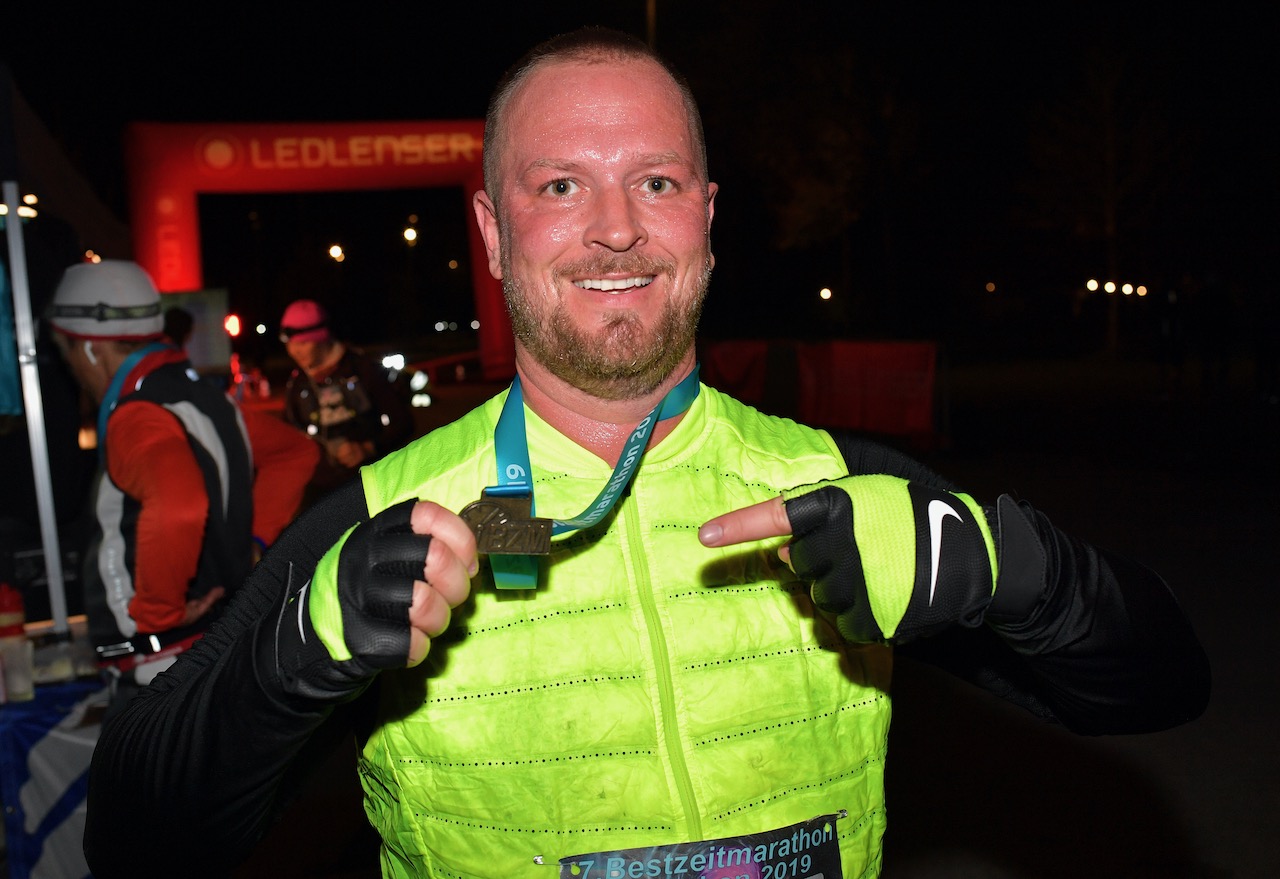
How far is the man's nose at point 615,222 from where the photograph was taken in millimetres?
1765

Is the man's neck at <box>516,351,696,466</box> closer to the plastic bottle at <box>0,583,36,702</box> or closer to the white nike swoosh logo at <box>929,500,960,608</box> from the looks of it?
the white nike swoosh logo at <box>929,500,960,608</box>

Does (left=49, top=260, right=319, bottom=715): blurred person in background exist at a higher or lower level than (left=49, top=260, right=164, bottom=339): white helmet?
lower

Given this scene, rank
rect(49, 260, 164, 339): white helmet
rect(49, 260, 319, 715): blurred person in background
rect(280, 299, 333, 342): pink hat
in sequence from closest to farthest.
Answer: rect(49, 260, 319, 715): blurred person in background → rect(49, 260, 164, 339): white helmet → rect(280, 299, 333, 342): pink hat

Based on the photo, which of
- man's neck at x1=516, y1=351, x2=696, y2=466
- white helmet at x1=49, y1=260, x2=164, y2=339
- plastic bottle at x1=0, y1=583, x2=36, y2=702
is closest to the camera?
man's neck at x1=516, y1=351, x2=696, y2=466

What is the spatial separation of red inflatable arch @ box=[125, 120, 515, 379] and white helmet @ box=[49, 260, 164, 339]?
9.73 meters

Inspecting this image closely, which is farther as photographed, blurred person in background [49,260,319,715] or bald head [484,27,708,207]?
blurred person in background [49,260,319,715]

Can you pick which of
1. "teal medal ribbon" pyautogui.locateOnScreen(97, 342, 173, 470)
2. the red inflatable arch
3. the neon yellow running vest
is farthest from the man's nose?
the red inflatable arch

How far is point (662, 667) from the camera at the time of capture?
173cm

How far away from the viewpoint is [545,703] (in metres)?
1.71

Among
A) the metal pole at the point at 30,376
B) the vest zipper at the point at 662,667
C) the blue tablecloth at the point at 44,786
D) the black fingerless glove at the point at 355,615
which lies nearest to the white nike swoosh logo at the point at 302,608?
the black fingerless glove at the point at 355,615

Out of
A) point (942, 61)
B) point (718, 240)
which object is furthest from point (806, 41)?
point (718, 240)

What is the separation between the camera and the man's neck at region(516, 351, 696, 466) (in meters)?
1.90

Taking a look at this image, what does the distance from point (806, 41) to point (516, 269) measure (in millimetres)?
32448

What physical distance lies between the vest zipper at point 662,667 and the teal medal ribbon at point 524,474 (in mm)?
122
